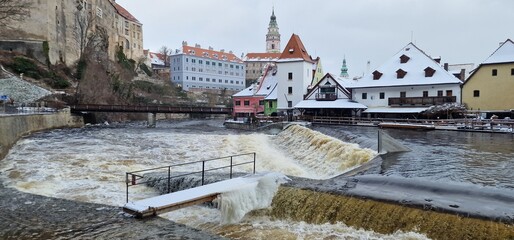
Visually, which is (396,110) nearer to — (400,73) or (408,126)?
(400,73)

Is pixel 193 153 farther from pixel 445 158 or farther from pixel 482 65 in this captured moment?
pixel 482 65

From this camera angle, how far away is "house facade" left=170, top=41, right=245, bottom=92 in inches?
4151

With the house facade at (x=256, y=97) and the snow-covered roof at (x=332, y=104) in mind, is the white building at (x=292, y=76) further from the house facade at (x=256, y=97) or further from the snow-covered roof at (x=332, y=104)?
the house facade at (x=256, y=97)

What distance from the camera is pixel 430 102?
38.1m

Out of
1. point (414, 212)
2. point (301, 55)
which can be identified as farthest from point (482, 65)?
point (414, 212)

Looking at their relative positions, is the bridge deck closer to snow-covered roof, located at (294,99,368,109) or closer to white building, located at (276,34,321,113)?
snow-covered roof, located at (294,99,368,109)

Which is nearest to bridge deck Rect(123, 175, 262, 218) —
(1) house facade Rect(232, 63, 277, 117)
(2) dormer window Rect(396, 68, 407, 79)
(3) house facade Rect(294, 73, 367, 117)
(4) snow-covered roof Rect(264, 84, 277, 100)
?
(3) house facade Rect(294, 73, 367, 117)

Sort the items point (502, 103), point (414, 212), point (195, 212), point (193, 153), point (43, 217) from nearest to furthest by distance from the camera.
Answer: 1. point (414, 212)
2. point (43, 217)
3. point (195, 212)
4. point (193, 153)
5. point (502, 103)

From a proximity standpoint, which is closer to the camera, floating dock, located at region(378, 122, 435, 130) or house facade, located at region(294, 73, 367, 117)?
floating dock, located at region(378, 122, 435, 130)

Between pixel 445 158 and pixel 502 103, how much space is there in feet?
87.1

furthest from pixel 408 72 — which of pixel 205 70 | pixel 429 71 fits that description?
pixel 205 70

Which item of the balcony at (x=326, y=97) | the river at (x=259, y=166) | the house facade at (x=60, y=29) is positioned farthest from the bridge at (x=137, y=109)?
the river at (x=259, y=166)

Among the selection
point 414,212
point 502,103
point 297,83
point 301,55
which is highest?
point 301,55

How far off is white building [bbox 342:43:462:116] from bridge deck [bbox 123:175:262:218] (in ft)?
107
